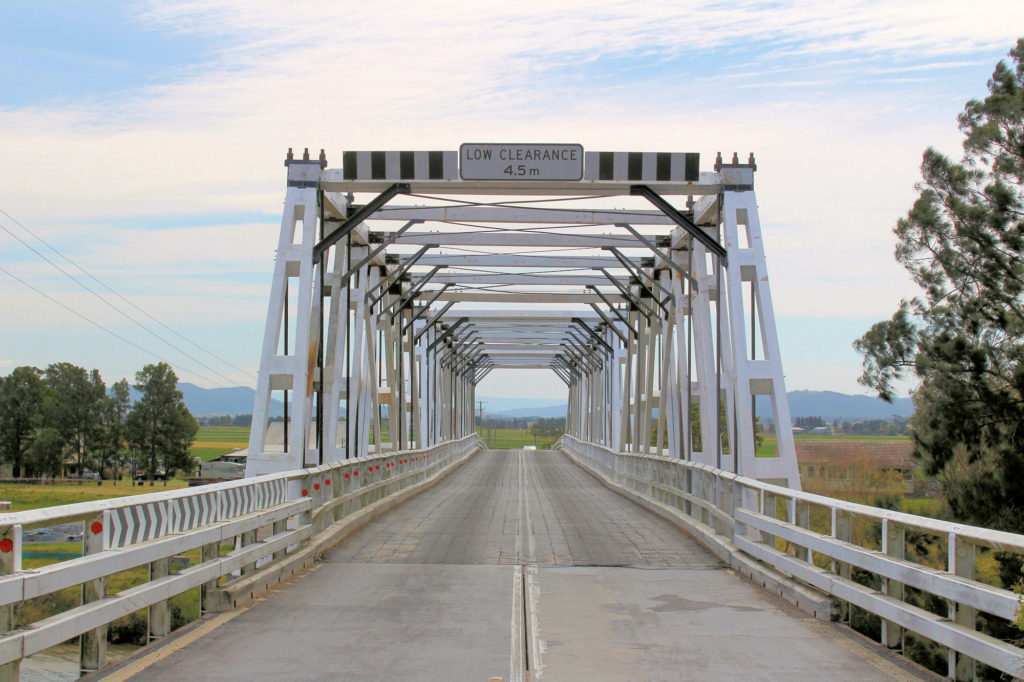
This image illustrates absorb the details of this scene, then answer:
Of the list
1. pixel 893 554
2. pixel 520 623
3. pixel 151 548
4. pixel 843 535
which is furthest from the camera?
pixel 843 535

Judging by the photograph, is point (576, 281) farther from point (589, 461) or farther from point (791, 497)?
point (791, 497)

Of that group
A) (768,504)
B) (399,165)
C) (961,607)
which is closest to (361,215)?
(399,165)

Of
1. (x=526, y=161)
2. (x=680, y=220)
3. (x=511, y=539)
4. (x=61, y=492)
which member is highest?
(x=526, y=161)

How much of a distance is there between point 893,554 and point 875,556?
118 mm

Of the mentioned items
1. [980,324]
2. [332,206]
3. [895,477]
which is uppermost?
[332,206]

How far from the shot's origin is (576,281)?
101 feet

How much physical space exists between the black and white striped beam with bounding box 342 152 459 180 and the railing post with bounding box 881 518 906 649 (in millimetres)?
9443

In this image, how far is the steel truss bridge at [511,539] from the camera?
639 centimetres

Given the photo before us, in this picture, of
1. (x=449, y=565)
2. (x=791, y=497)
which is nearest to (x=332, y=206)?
(x=449, y=565)

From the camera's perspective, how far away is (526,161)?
49.2 ft

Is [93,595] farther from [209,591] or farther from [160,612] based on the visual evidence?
[209,591]

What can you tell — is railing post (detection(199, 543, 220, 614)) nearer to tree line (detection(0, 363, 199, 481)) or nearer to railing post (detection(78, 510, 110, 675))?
railing post (detection(78, 510, 110, 675))

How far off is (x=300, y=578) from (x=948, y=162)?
17.2 metres

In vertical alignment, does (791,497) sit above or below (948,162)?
below
